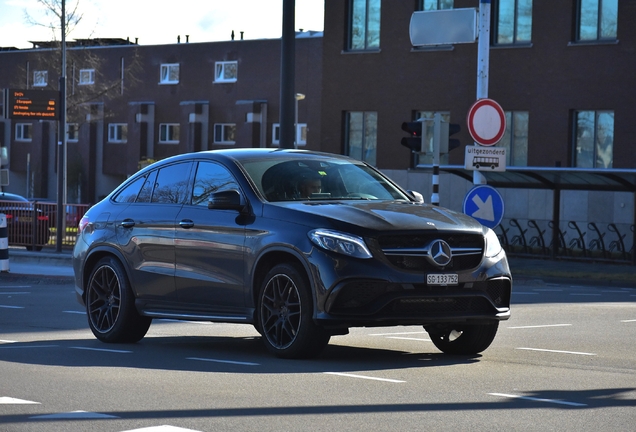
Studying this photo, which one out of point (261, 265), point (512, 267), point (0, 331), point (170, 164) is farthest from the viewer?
point (512, 267)

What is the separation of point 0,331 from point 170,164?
2.83 m

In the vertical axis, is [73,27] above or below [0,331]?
above

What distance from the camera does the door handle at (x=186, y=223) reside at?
1073 cm

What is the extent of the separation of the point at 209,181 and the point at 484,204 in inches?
359

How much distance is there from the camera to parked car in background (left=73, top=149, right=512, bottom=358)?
937 centimetres

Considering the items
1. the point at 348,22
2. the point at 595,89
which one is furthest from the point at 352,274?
the point at 348,22

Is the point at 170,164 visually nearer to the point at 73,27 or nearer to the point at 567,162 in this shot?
the point at 567,162

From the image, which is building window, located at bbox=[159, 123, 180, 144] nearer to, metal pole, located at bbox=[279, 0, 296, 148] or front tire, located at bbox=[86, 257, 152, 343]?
metal pole, located at bbox=[279, 0, 296, 148]

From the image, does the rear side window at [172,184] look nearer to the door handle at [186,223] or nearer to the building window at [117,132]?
the door handle at [186,223]

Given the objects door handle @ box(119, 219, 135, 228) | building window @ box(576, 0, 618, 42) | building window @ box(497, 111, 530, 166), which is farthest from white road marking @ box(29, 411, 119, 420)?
building window @ box(497, 111, 530, 166)

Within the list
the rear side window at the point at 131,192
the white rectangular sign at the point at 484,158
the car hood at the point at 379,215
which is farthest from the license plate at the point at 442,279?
the white rectangular sign at the point at 484,158

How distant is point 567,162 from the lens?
37969mm

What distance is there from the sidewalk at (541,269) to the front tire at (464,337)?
13905mm

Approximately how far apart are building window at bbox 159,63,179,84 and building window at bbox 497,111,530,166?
114ft
